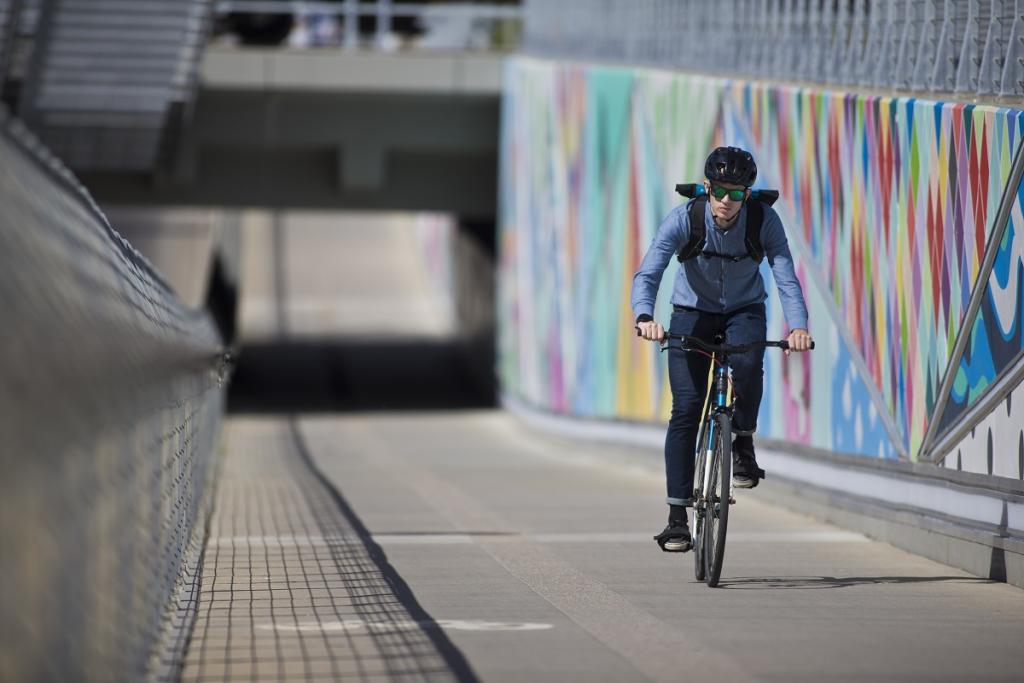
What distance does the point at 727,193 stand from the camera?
839 centimetres

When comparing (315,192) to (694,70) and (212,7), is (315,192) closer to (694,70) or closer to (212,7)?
(212,7)

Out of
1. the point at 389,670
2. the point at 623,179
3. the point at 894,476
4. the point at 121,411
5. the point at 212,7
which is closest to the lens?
the point at 121,411

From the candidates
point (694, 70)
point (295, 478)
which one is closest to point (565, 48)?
point (694, 70)

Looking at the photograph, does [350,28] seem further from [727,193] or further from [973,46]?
[727,193]

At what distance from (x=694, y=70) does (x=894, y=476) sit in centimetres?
859

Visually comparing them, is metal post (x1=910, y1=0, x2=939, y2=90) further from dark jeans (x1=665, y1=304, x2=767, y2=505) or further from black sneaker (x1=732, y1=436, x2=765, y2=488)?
black sneaker (x1=732, y1=436, x2=765, y2=488)

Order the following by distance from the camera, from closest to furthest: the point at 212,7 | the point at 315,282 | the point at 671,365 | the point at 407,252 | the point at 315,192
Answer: the point at 671,365 < the point at 212,7 < the point at 315,192 < the point at 315,282 < the point at 407,252

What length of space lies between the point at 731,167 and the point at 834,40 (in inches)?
198

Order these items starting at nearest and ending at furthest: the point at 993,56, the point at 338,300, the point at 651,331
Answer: the point at 651,331, the point at 993,56, the point at 338,300

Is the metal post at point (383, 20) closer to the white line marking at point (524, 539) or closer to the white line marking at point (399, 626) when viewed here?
the white line marking at point (524, 539)

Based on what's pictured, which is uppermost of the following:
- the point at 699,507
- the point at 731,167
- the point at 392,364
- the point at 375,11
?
the point at 375,11

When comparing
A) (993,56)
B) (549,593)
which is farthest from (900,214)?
(549,593)

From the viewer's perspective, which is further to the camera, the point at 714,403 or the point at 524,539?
the point at 524,539

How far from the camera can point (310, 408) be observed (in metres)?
35.3
